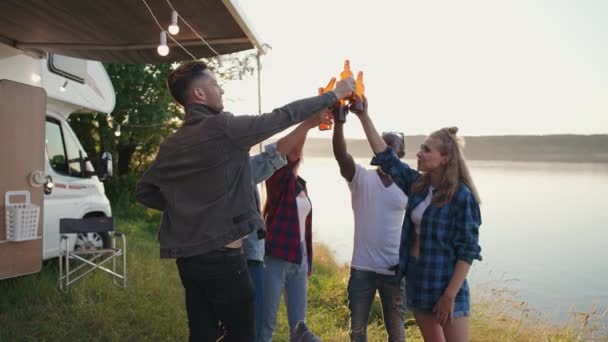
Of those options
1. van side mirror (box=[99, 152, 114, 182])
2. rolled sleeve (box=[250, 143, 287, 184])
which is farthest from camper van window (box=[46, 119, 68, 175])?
rolled sleeve (box=[250, 143, 287, 184])

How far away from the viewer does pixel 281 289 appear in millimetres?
3109

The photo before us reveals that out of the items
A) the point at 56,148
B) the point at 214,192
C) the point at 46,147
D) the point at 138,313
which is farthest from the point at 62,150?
the point at 214,192

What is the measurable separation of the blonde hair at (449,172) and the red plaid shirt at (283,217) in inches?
31.4

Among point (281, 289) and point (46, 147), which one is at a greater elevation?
point (46, 147)

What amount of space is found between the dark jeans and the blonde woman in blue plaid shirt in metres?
0.93

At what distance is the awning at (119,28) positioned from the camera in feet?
→ 10.8

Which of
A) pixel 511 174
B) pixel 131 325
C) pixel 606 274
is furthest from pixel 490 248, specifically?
pixel 511 174

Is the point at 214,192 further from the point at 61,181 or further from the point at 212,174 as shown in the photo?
the point at 61,181

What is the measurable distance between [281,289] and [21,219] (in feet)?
7.15

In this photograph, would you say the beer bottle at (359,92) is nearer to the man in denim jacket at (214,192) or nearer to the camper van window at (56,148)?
the man in denim jacket at (214,192)

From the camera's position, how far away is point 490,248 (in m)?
17.0

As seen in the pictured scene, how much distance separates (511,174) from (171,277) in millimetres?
75130

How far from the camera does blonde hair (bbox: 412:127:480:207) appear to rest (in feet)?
8.07

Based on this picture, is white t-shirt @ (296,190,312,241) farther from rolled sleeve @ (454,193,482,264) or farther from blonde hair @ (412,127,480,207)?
rolled sleeve @ (454,193,482,264)
